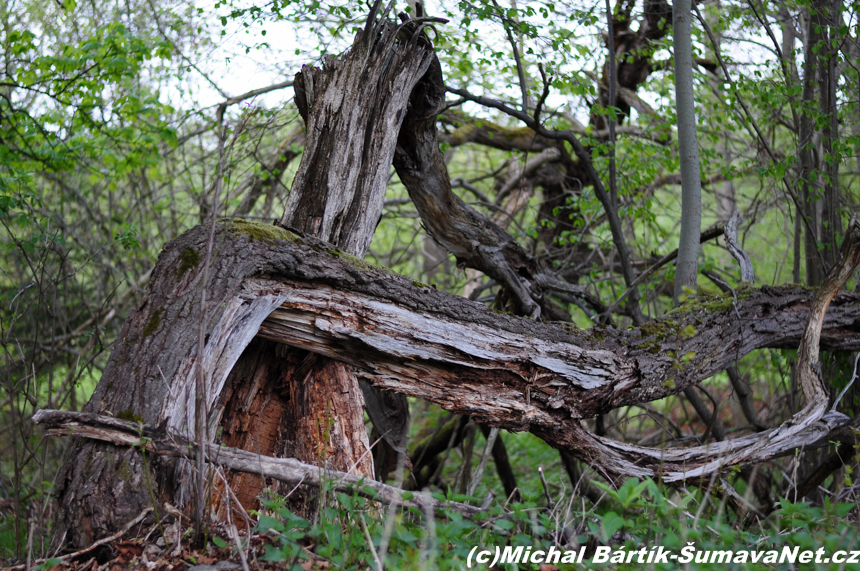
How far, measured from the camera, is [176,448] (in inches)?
90.1

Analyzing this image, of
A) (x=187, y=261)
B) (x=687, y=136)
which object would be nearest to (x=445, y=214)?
(x=687, y=136)

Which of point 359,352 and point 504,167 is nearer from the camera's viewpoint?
point 359,352

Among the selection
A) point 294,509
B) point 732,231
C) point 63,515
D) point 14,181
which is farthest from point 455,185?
point 63,515

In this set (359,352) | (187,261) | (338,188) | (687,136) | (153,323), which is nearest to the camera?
(153,323)

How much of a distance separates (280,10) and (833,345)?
5.05 metres

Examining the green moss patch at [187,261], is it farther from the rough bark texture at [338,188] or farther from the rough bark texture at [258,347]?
the rough bark texture at [338,188]

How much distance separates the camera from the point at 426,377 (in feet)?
9.93

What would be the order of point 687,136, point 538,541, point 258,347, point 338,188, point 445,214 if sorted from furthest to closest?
point 445,214
point 687,136
point 338,188
point 258,347
point 538,541

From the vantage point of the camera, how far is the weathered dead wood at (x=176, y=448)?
2254 millimetres

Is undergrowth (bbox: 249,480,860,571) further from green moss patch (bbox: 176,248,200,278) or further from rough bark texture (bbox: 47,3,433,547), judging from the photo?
green moss patch (bbox: 176,248,200,278)

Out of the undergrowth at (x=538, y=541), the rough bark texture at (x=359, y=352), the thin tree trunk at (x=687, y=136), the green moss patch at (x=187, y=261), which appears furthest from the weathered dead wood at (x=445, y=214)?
the undergrowth at (x=538, y=541)

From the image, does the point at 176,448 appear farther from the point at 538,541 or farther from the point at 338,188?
the point at 338,188

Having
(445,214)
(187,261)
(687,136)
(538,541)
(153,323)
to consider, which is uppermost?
(687,136)

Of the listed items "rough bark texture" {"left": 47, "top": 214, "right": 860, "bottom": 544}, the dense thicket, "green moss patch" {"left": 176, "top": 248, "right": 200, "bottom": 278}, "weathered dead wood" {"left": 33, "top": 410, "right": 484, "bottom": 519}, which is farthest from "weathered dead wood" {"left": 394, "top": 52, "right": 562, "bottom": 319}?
"weathered dead wood" {"left": 33, "top": 410, "right": 484, "bottom": 519}
